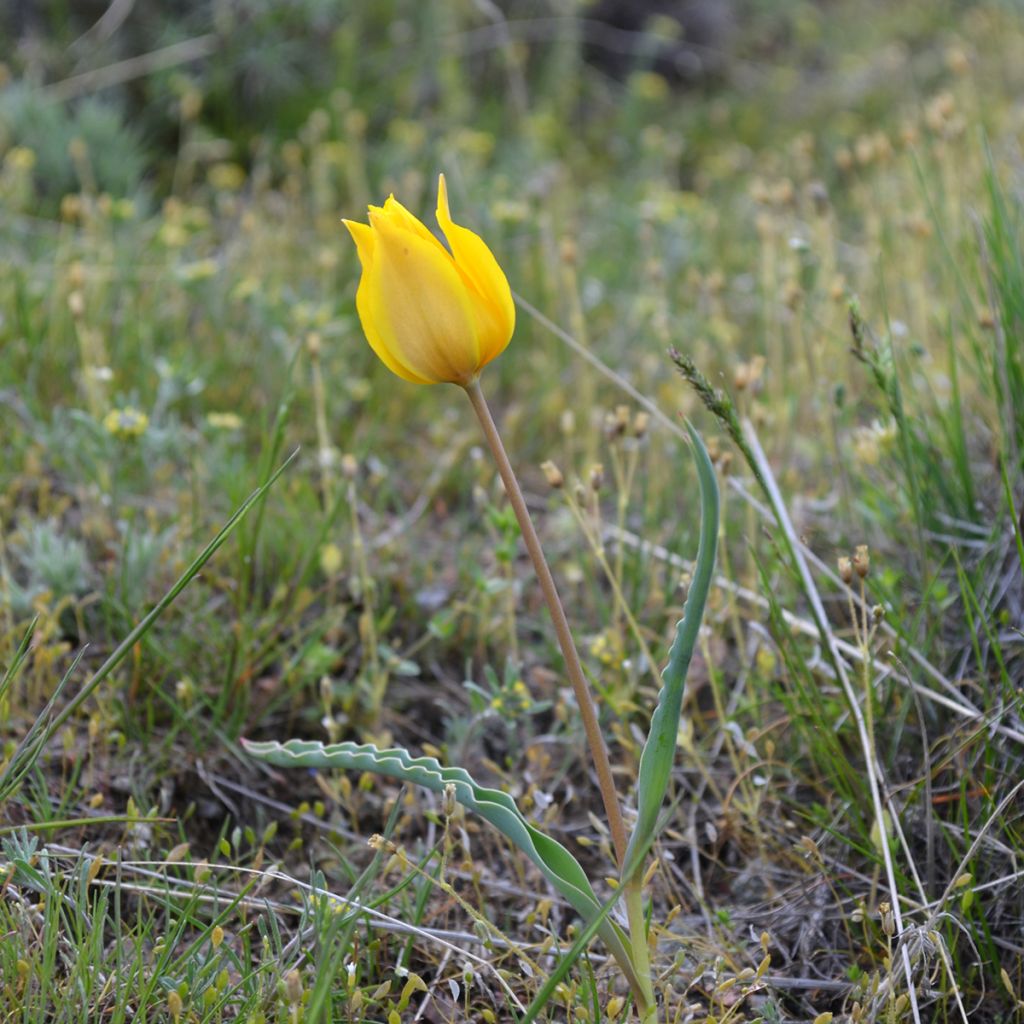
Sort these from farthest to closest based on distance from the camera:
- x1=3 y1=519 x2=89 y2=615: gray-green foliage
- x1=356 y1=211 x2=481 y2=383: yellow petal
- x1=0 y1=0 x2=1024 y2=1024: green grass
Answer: x1=3 y1=519 x2=89 y2=615: gray-green foliage
x1=0 y1=0 x2=1024 y2=1024: green grass
x1=356 y1=211 x2=481 y2=383: yellow petal

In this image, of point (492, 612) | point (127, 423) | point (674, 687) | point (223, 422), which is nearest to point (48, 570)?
point (127, 423)

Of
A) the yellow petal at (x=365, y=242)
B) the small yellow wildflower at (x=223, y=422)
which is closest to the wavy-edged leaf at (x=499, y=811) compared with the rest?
the yellow petal at (x=365, y=242)

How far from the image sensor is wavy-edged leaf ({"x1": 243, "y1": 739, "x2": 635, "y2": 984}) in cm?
110

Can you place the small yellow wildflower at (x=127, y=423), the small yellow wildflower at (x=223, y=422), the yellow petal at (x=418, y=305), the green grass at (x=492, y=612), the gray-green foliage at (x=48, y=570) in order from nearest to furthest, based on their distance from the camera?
the yellow petal at (x=418, y=305) → the green grass at (x=492, y=612) → the gray-green foliage at (x=48, y=570) → the small yellow wildflower at (x=127, y=423) → the small yellow wildflower at (x=223, y=422)

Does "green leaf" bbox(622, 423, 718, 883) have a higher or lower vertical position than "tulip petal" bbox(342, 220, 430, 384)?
lower

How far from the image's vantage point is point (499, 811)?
110 centimetres

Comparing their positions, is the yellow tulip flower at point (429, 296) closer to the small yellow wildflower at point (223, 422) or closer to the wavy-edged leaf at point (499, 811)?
the wavy-edged leaf at point (499, 811)

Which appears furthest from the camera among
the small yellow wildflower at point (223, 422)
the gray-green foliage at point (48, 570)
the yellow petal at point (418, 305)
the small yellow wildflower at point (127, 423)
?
the small yellow wildflower at point (223, 422)

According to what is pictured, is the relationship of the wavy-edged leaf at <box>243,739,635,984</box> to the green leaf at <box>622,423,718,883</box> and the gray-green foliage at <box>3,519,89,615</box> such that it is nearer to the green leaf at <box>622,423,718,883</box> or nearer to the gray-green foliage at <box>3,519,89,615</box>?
the green leaf at <box>622,423,718,883</box>

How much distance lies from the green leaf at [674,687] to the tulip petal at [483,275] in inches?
8.6

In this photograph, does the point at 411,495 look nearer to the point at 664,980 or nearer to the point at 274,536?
the point at 274,536

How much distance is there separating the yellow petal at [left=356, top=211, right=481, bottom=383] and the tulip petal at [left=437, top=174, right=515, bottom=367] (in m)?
0.01

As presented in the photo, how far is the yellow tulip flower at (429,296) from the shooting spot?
108 centimetres

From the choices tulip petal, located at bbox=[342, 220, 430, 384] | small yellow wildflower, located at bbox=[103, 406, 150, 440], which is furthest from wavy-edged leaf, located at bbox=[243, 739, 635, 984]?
small yellow wildflower, located at bbox=[103, 406, 150, 440]
